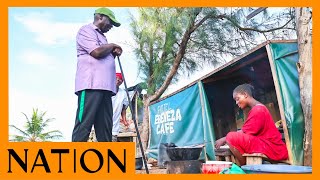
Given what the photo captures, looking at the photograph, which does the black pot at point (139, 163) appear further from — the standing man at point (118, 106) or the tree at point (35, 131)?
the tree at point (35, 131)

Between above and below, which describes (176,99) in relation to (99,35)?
below

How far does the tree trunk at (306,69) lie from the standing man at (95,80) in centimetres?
166

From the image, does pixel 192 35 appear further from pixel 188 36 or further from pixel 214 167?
pixel 214 167

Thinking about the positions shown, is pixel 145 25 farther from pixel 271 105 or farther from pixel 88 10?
pixel 271 105

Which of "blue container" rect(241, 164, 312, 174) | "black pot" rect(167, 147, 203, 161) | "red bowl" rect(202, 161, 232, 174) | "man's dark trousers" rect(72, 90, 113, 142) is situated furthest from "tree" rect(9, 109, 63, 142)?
"blue container" rect(241, 164, 312, 174)

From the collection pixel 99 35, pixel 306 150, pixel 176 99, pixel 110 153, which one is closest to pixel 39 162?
pixel 110 153

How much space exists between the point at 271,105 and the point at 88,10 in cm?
212

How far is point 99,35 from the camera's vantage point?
4891 millimetres

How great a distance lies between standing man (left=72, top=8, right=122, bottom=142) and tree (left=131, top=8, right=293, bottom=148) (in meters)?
0.36

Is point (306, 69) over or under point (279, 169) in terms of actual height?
over

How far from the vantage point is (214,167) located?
15.5 ft

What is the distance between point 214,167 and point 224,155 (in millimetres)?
261

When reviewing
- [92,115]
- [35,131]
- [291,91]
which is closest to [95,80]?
[92,115]

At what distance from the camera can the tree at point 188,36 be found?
199 inches
